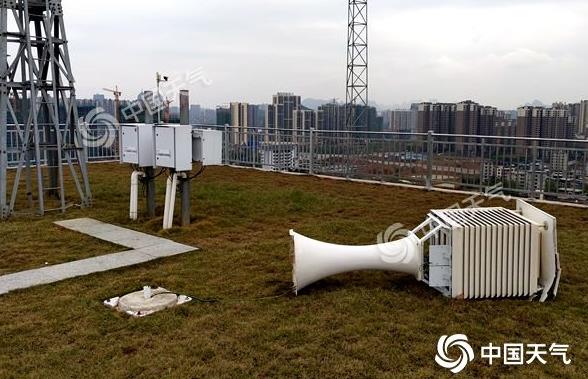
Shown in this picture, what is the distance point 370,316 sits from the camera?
409 centimetres

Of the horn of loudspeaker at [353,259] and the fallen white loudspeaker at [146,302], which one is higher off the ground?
the horn of loudspeaker at [353,259]

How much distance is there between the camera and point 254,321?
13.2ft

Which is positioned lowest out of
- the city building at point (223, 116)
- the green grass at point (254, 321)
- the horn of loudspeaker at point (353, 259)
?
the green grass at point (254, 321)

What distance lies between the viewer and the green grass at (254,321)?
3350 millimetres

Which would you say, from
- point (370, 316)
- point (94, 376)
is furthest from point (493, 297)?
point (94, 376)

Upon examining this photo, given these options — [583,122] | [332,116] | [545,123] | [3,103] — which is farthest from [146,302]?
[332,116]

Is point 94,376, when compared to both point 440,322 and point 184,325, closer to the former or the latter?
point 184,325

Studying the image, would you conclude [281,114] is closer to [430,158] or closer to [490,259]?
[430,158]

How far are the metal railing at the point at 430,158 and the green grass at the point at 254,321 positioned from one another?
287 centimetres

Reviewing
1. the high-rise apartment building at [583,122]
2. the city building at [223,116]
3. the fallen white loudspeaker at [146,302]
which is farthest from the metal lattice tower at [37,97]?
the high-rise apartment building at [583,122]

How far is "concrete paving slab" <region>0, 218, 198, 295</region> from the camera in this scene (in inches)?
201

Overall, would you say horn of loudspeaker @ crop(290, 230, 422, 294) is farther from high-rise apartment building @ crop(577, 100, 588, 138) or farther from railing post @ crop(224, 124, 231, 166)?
railing post @ crop(224, 124, 231, 166)

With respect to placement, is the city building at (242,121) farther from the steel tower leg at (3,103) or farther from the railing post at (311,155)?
the steel tower leg at (3,103)

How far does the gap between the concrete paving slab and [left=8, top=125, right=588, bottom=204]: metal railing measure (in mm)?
6130
